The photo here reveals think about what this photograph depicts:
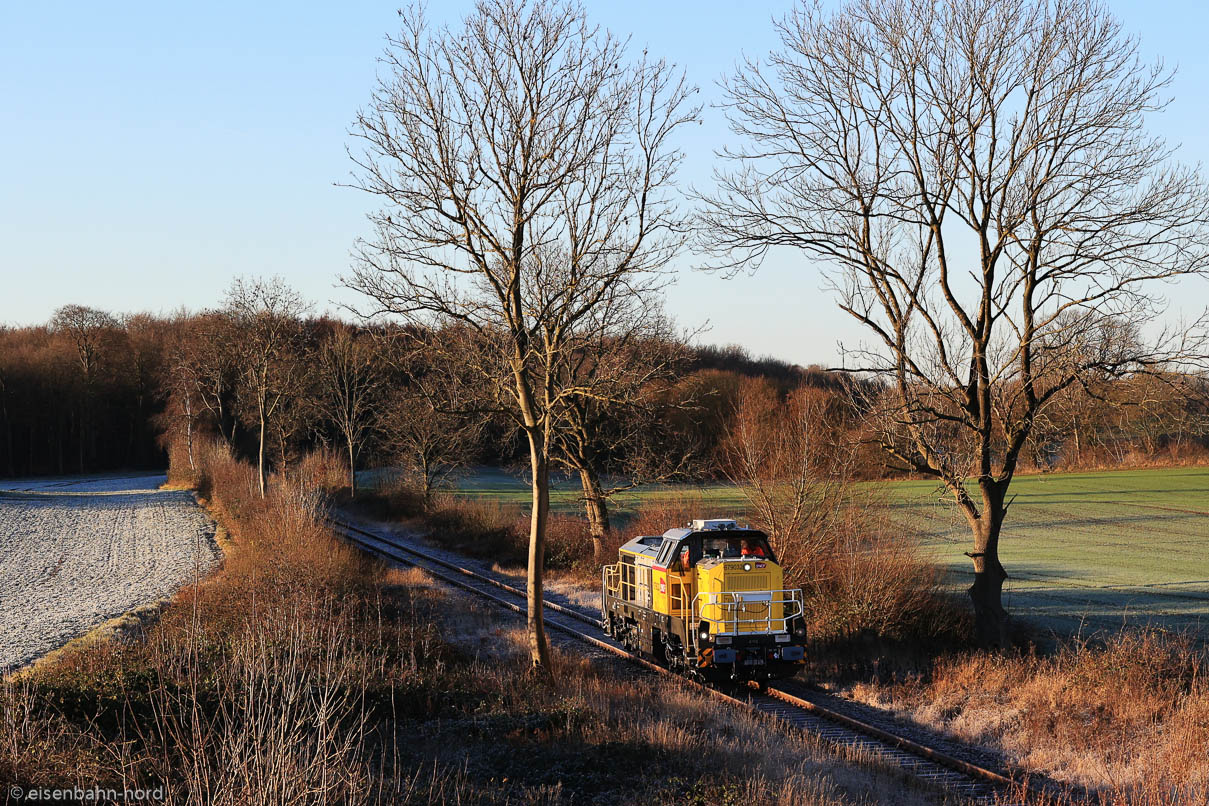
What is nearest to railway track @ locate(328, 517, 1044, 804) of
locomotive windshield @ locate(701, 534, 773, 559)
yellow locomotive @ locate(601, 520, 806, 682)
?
yellow locomotive @ locate(601, 520, 806, 682)

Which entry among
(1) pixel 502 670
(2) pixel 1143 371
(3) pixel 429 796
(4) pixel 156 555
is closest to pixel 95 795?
(3) pixel 429 796

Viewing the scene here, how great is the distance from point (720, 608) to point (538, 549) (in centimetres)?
313

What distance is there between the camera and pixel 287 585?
733 inches

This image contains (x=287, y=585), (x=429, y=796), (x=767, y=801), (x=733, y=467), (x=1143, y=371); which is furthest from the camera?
(x=733, y=467)

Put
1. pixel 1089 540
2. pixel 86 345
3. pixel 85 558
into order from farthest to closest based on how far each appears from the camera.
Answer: pixel 86 345 → pixel 1089 540 → pixel 85 558

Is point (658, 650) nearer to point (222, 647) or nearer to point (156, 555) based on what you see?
point (222, 647)

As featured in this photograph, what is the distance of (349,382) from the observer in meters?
A: 54.6

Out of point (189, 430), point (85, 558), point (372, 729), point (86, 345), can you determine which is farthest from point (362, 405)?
point (86, 345)

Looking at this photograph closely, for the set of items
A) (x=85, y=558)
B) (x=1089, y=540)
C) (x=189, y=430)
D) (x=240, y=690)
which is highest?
(x=189, y=430)

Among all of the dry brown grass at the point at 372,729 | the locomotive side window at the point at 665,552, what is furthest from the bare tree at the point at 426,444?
the locomotive side window at the point at 665,552

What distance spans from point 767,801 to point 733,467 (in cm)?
1330

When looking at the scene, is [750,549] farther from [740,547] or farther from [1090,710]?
[1090,710]

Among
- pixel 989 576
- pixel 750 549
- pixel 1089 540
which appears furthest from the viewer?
pixel 1089 540

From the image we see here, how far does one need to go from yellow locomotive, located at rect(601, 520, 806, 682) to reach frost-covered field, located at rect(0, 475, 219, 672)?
1201 centimetres
